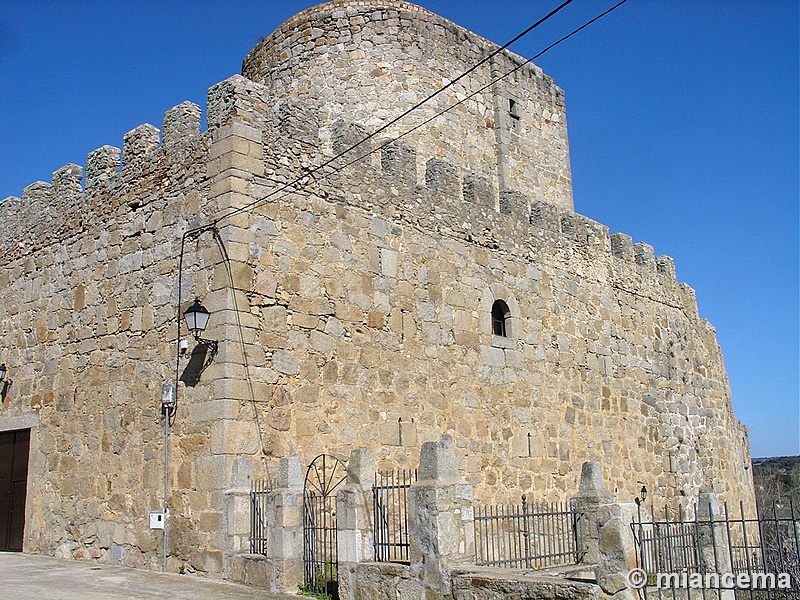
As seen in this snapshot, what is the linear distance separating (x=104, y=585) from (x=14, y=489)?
14.0ft

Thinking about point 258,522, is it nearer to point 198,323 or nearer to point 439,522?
point 198,323

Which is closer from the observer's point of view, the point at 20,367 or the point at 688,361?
the point at 20,367

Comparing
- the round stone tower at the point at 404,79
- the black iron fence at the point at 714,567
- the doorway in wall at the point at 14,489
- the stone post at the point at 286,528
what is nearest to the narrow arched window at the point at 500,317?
the round stone tower at the point at 404,79

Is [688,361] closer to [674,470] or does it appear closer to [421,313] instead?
[674,470]

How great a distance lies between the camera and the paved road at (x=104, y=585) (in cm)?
778

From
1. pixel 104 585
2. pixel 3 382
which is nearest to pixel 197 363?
pixel 104 585

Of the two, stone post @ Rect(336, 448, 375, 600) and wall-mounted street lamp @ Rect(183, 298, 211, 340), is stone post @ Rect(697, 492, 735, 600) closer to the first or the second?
stone post @ Rect(336, 448, 375, 600)

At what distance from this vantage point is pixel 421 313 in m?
11.6

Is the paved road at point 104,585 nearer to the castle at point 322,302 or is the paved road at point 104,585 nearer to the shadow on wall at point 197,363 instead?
the castle at point 322,302

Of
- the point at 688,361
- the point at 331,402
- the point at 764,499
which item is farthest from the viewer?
the point at 764,499

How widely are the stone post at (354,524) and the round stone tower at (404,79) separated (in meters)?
6.37

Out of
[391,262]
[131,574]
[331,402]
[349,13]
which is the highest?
[349,13]

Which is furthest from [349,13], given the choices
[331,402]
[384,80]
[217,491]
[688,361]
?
[688,361]

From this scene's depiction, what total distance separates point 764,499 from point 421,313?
15.0 meters
